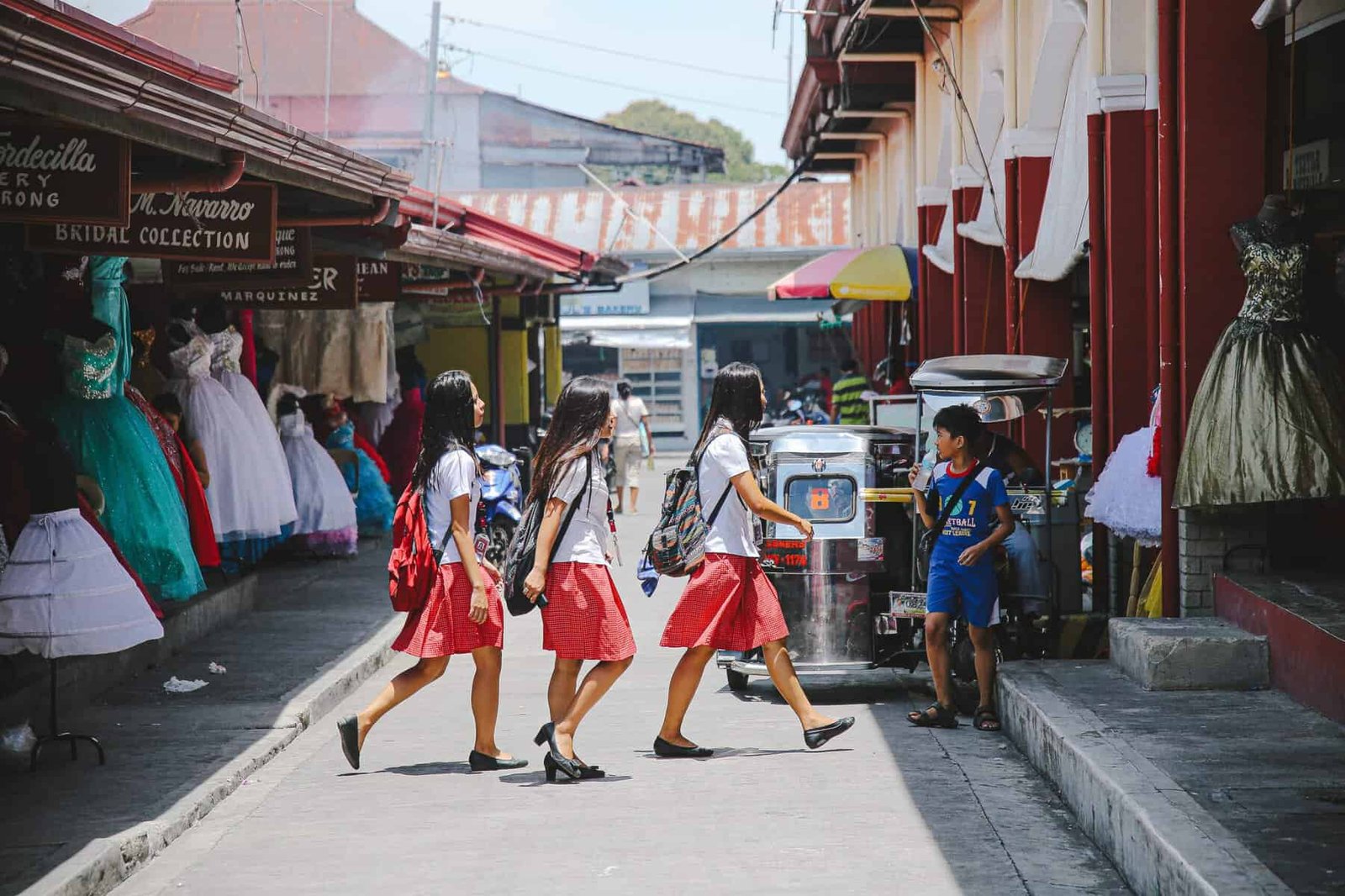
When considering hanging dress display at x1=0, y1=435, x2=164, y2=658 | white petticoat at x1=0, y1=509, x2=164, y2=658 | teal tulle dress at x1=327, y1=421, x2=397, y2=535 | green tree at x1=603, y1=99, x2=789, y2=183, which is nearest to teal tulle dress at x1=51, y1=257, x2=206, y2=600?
hanging dress display at x1=0, y1=435, x2=164, y2=658

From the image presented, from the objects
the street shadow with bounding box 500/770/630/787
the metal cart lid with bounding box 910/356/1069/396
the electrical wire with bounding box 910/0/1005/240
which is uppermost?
the electrical wire with bounding box 910/0/1005/240

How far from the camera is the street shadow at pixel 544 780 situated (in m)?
7.92

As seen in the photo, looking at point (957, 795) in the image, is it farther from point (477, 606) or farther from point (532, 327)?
point (532, 327)

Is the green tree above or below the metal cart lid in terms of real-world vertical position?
above

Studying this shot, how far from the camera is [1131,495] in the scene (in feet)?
33.6

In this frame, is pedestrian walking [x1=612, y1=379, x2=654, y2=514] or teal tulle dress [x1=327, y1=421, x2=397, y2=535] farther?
pedestrian walking [x1=612, y1=379, x2=654, y2=514]

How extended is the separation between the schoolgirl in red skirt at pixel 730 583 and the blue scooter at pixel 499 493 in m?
7.68

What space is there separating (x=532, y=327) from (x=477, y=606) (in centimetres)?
2021

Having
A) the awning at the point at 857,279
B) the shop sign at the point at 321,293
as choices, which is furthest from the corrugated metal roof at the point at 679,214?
the shop sign at the point at 321,293

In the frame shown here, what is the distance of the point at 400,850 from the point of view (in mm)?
6664

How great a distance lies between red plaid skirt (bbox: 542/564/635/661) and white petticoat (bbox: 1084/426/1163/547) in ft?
11.6

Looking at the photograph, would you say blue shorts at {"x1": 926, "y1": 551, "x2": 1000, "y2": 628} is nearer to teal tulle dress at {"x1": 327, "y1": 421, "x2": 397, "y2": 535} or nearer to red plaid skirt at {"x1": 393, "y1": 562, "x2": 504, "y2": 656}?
red plaid skirt at {"x1": 393, "y1": 562, "x2": 504, "y2": 656}

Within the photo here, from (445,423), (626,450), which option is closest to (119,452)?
(445,423)

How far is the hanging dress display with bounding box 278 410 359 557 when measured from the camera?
1525 cm
